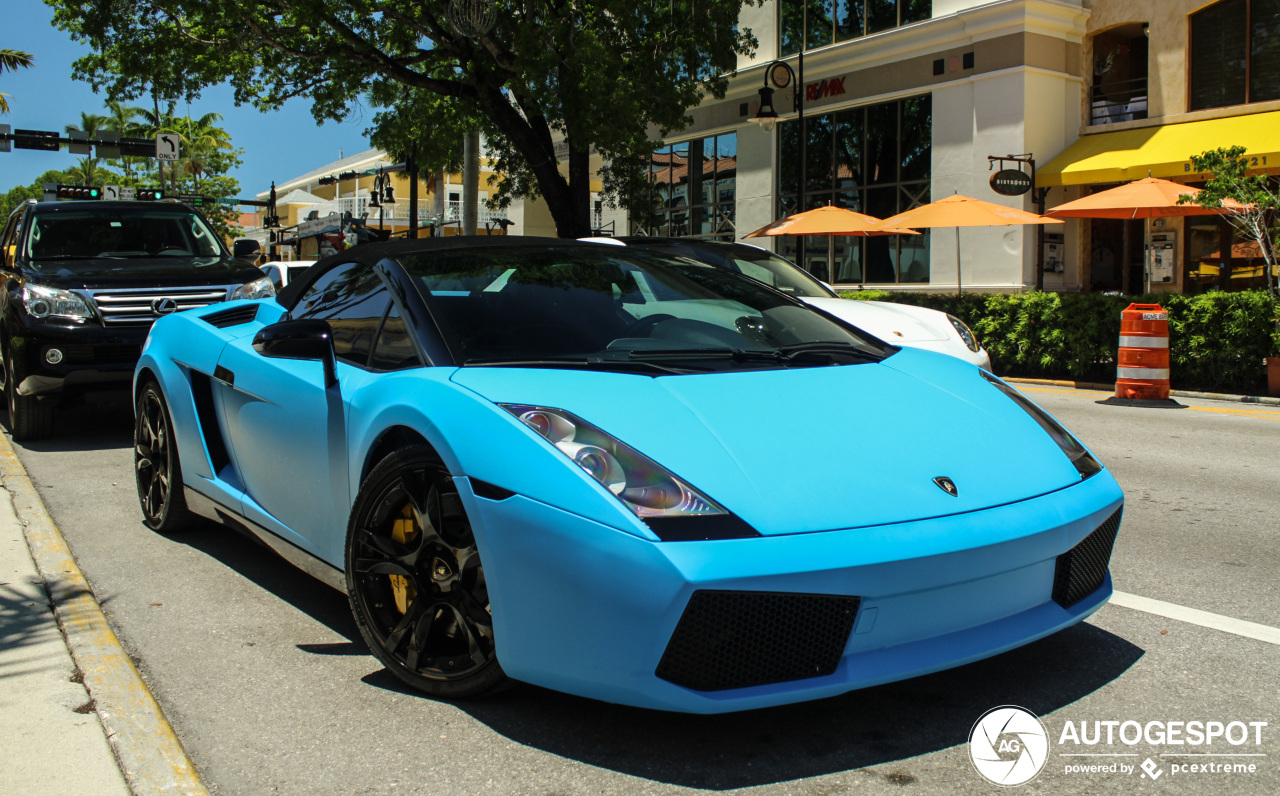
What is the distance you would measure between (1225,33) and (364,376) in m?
21.6

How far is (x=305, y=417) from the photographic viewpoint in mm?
3715

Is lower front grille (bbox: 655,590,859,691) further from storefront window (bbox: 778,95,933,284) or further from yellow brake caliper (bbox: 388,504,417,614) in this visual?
storefront window (bbox: 778,95,933,284)

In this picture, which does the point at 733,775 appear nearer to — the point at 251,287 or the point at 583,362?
the point at 583,362

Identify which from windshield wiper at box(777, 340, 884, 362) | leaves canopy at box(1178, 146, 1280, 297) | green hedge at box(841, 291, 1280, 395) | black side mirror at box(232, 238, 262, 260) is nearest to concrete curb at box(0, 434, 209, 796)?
windshield wiper at box(777, 340, 884, 362)

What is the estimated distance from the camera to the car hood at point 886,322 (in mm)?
7871

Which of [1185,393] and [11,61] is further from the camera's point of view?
[11,61]

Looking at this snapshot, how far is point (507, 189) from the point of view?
24.8 m

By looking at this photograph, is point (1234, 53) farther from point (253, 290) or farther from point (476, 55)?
point (253, 290)

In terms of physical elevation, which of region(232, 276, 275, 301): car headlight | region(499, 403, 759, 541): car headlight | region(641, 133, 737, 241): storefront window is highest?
region(641, 133, 737, 241): storefront window

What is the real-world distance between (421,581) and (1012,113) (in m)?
21.5

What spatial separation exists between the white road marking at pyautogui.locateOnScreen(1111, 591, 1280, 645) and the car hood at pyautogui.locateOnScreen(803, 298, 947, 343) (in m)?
3.84

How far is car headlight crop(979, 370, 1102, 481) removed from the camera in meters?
3.24

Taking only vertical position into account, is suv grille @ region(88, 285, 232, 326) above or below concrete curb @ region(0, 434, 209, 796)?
above

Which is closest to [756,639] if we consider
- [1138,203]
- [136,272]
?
[136,272]
